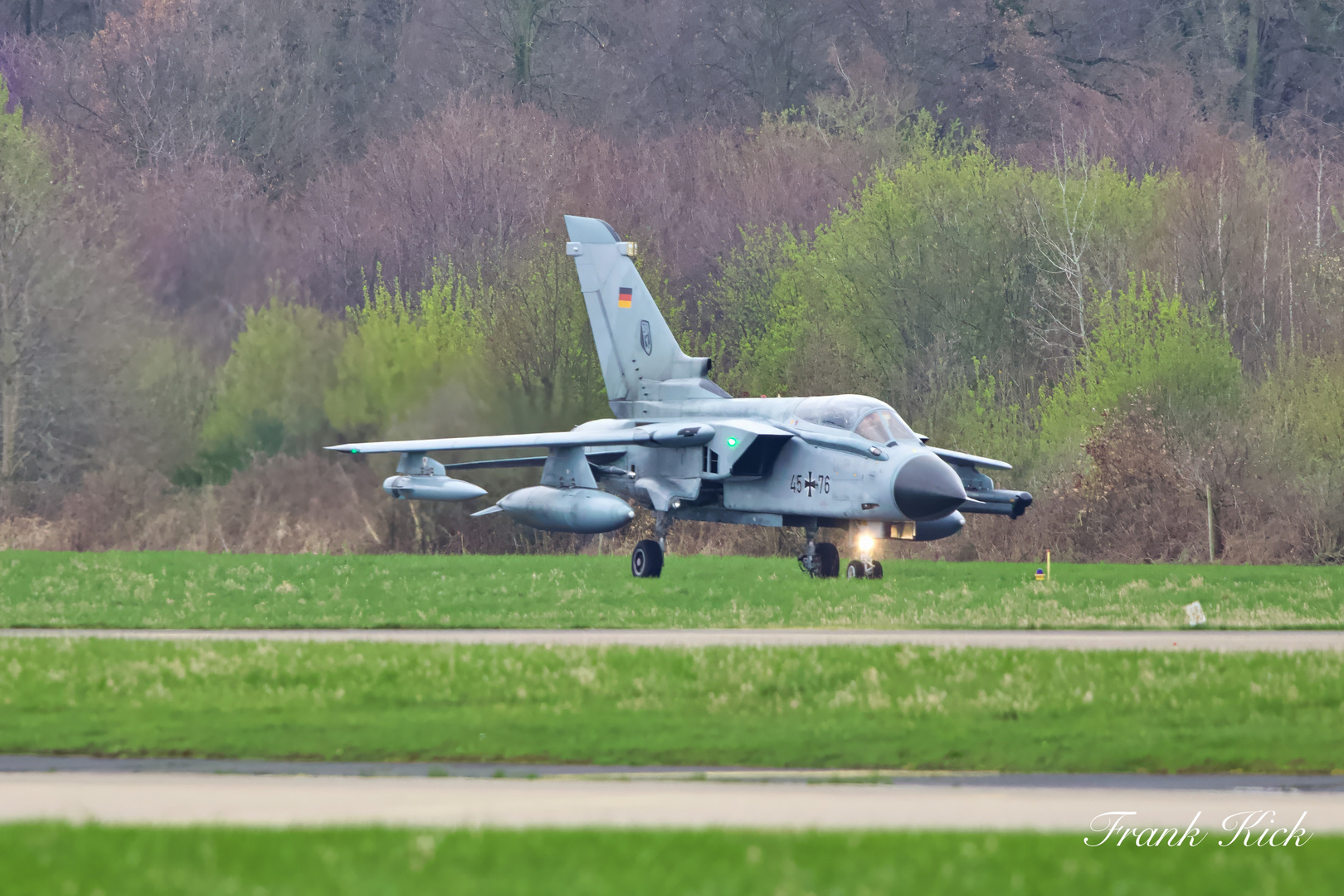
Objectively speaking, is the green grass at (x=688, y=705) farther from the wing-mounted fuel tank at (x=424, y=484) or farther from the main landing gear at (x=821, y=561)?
the wing-mounted fuel tank at (x=424, y=484)

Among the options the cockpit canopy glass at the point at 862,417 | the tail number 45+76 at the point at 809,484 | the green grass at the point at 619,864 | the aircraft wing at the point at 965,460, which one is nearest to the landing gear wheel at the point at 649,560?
the tail number 45+76 at the point at 809,484

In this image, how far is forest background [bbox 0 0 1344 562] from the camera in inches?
1699

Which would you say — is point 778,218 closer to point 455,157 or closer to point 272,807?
point 455,157

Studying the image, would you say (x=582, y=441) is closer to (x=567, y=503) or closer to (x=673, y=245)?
(x=567, y=503)

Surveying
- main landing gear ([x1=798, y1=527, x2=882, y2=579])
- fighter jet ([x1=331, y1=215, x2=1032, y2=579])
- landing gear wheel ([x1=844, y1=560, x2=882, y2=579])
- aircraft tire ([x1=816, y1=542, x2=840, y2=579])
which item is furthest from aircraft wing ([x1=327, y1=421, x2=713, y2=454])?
landing gear wheel ([x1=844, y1=560, x2=882, y2=579])

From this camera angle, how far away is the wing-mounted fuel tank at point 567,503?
34.1 meters

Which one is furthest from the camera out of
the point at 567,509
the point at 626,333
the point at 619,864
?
the point at 626,333

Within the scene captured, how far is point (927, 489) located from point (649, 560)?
19.1 ft

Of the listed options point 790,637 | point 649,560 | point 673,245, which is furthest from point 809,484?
point 673,245

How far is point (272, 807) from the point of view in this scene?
38.7ft

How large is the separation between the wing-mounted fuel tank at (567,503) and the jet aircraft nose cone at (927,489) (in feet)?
14.3

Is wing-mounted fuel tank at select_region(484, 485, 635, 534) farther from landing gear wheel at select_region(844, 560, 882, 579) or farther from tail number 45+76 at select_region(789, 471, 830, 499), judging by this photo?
landing gear wheel at select_region(844, 560, 882, 579)

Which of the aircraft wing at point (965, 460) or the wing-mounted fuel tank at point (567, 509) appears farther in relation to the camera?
the aircraft wing at point (965, 460)

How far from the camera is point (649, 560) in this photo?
34.8 meters
